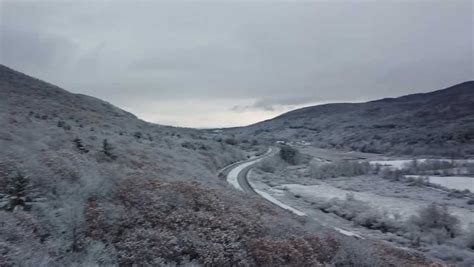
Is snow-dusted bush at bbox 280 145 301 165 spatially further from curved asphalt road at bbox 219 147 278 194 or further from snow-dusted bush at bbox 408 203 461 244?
snow-dusted bush at bbox 408 203 461 244

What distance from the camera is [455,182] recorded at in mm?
41500

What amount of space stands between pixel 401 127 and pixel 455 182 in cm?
8802

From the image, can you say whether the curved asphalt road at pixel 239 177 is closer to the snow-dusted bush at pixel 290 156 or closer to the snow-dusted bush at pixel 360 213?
the snow-dusted bush at pixel 360 213

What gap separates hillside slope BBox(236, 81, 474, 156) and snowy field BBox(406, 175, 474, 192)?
29578 mm

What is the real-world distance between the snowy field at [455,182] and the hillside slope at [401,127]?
29578mm

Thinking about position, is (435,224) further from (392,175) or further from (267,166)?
(267,166)

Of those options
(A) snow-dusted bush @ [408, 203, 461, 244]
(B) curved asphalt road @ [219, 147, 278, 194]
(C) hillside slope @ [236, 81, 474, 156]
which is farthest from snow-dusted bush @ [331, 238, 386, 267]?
(C) hillside slope @ [236, 81, 474, 156]

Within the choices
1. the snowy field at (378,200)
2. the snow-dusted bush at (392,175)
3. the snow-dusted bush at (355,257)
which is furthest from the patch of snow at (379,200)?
the snow-dusted bush at (355,257)

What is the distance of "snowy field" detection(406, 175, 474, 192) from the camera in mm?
38144

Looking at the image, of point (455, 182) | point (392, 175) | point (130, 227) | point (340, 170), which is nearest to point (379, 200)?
point (455, 182)

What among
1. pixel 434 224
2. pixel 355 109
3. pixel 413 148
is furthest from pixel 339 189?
pixel 355 109

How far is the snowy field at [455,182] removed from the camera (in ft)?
125

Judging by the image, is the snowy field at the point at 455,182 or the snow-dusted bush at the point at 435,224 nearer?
the snow-dusted bush at the point at 435,224

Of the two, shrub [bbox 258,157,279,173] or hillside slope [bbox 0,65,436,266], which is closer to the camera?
hillside slope [bbox 0,65,436,266]
